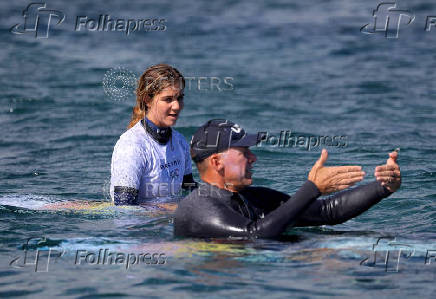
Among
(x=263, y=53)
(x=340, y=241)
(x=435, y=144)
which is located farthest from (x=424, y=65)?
(x=340, y=241)

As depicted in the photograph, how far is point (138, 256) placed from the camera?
24.6 feet

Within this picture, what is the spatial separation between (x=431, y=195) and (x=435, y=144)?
3.35 metres

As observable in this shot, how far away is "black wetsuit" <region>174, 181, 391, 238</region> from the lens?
6.82 m

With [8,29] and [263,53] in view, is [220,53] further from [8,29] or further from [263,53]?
[8,29]
